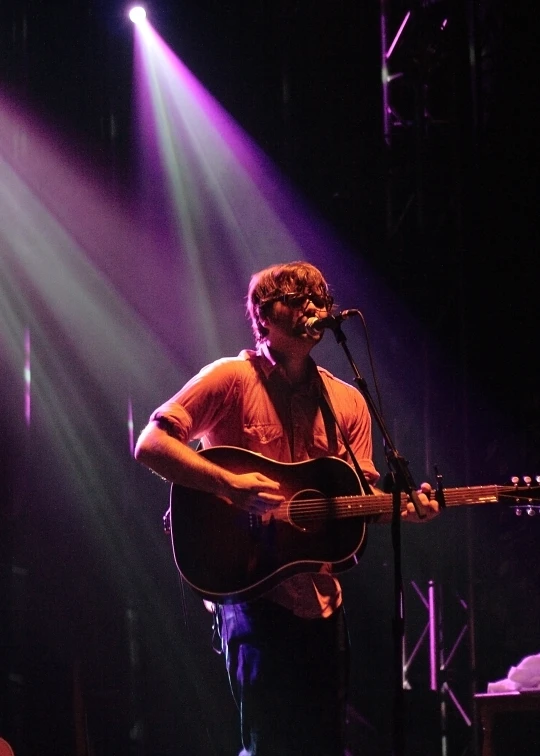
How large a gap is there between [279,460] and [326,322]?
24.8 inches

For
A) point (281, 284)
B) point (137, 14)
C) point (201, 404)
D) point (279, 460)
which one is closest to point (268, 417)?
point (279, 460)

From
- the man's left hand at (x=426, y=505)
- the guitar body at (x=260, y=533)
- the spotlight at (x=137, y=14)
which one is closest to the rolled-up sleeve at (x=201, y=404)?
the guitar body at (x=260, y=533)

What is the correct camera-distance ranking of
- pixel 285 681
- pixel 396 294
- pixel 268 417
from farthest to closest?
pixel 396 294
pixel 268 417
pixel 285 681

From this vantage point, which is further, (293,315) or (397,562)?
(293,315)

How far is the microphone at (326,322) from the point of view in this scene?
10.2 ft

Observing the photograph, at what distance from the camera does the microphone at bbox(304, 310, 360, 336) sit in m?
3.12

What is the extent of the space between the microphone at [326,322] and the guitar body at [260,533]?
1.76ft

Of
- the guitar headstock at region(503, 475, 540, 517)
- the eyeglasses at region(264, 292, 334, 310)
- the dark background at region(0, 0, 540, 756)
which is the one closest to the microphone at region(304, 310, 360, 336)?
the eyeglasses at region(264, 292, 334, 310)

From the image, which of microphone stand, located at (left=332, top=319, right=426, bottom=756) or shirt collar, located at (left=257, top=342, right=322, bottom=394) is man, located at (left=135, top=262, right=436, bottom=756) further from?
microphone stand, located at (left=332, top=319, right=426, bottom=756)

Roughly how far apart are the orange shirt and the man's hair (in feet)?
0.66

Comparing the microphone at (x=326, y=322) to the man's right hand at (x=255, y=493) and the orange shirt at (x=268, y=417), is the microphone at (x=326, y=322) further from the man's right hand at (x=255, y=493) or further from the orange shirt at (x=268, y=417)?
the man's right hand at (x=255, y=493)

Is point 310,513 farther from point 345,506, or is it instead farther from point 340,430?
point 340,430

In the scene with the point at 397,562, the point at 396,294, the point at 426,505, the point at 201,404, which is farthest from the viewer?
the point at 396,294

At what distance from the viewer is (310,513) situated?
3.19 meters
